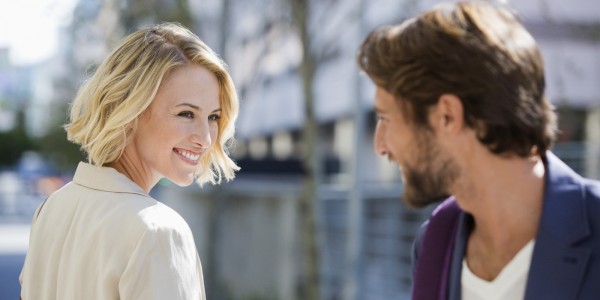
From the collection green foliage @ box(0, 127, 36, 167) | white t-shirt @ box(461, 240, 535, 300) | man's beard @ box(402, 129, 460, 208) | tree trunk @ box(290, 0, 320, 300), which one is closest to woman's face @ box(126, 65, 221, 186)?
man's beard @ box(402, 129, 460, 208)

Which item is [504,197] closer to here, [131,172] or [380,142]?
[380,142]

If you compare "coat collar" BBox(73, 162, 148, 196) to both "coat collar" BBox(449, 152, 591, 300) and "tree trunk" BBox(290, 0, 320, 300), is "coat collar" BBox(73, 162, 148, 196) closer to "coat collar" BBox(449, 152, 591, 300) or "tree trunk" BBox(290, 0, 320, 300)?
"coat collar" BBox(449, 152, 591, 300)

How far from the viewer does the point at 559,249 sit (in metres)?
1.99


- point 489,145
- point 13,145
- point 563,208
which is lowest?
point 13,145

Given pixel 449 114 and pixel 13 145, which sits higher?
pixel 449 114

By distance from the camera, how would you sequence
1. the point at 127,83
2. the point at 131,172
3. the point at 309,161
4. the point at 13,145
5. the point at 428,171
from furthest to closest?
the point at 13,145 → the point at 309,161 → the point at 131,172 → the point at 127,83 → the point at 428,171

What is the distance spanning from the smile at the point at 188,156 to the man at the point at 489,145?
0.52 m

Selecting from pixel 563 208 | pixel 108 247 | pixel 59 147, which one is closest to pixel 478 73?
pixel 563 208

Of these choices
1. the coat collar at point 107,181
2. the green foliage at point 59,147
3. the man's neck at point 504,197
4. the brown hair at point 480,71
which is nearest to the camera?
the brown hair at point 480,71

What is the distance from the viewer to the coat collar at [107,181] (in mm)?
2248

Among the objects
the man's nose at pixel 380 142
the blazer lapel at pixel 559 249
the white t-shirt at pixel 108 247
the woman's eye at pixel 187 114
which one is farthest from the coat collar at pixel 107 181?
the blazer lapel at pixel 559 249

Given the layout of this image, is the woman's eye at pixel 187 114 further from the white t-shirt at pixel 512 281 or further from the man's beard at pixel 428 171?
the white t-shirt at pixel 512 281

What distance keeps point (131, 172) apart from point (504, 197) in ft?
3.19

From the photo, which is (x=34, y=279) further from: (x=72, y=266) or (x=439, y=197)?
(x=439, y=197)
